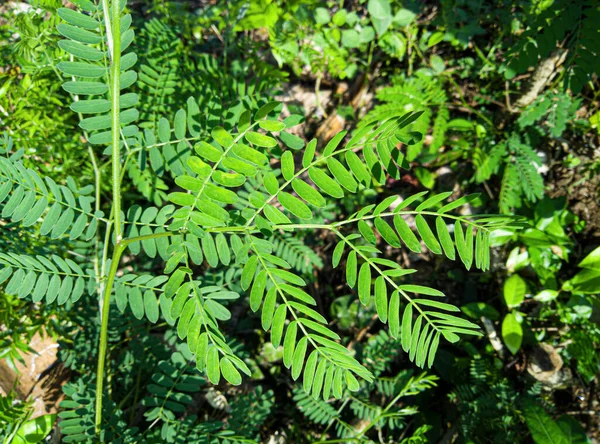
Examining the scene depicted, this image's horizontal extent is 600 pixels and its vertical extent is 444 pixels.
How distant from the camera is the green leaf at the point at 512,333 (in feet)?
7.48

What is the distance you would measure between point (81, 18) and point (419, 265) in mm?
2165

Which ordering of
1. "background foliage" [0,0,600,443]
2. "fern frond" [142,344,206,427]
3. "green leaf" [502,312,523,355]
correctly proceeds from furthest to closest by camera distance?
1. "green leaf" [502,312,523,355]
2. "fern frond" [142,344,206,427]
3. "background foliage" [0,0,600,443]

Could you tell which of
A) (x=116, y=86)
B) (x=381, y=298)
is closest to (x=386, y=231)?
(x=381, y=298)

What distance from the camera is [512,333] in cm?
230

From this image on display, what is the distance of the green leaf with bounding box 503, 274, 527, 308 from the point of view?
2355mm

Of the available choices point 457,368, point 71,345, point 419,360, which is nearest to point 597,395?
point 457,368

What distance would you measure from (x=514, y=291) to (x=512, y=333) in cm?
21

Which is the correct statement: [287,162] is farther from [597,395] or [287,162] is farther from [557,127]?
[597,395]

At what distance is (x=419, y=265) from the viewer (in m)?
2.70

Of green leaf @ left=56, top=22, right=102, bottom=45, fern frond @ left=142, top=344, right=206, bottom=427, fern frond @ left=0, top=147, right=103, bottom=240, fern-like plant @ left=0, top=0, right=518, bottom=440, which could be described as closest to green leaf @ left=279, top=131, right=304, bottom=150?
fern-like plant @ left=0, top=0, right=518, bottom=440

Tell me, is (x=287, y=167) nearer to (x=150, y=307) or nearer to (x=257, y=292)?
(x=257, y=292)

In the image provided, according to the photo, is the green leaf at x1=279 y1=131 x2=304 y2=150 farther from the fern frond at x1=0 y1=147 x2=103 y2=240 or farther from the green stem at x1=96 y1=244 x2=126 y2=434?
the fern frond at x1=0 y1=147 x2=103 y2=240

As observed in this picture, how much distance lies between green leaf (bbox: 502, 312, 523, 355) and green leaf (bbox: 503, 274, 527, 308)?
0.06 m

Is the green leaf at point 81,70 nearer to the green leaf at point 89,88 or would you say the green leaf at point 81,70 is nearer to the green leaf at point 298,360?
the green leaf at point 89,88
